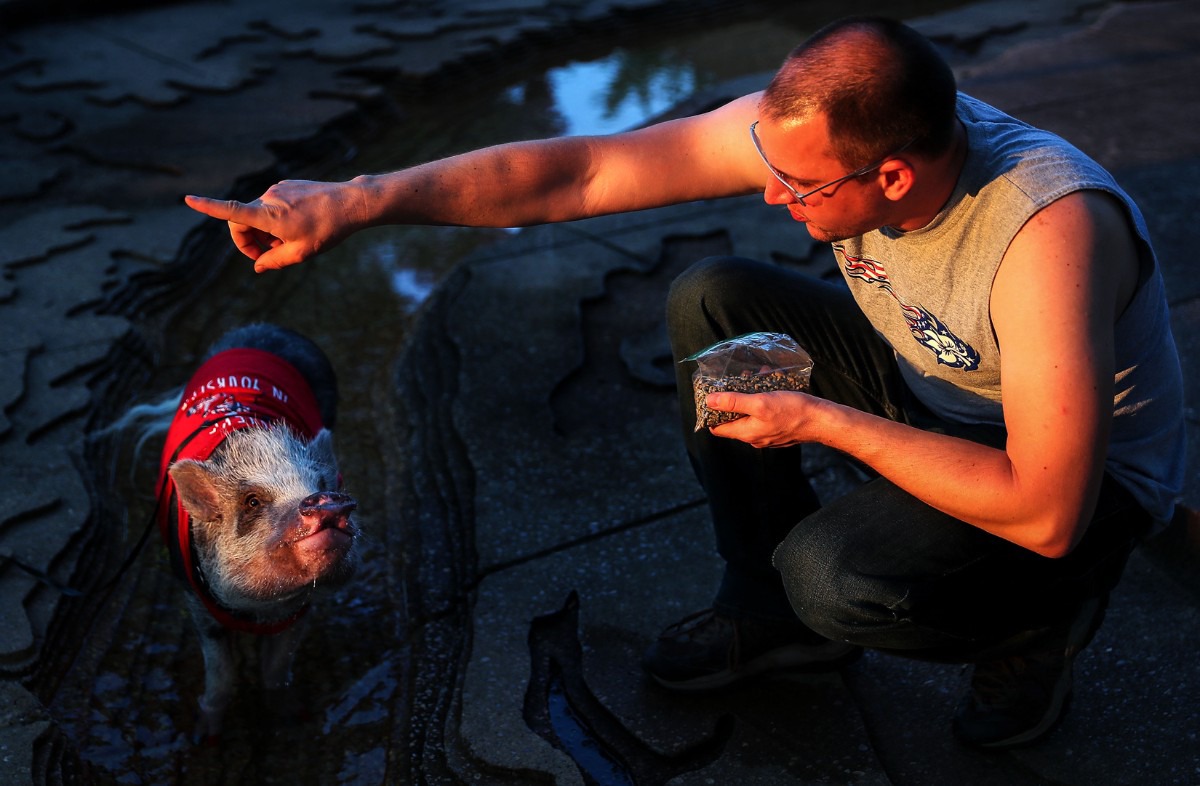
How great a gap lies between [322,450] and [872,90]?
176cm

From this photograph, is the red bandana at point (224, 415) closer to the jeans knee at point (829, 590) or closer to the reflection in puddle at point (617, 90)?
the jeans knee at point (829, 590)

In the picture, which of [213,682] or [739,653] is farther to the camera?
[213,682]

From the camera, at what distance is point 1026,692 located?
94.3 inches

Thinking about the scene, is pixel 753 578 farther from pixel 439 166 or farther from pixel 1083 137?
pixel 1083 137

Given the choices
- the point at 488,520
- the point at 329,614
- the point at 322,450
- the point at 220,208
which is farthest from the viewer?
the point at 488,520

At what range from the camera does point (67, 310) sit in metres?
4.54

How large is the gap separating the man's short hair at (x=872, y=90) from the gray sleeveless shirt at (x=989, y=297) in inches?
5.7

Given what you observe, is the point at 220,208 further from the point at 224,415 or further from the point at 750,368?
the point at 750,368

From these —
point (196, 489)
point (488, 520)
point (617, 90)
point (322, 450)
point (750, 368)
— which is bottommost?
point (617, 90)

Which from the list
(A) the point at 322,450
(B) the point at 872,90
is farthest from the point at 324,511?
(B) the point at 872,90

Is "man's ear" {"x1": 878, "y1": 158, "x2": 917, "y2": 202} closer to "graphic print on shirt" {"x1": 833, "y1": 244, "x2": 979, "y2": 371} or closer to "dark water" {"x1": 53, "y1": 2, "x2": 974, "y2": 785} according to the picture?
"graphic print on shirt" {"x1": 833, "y1": 244, "x2": 979, "y2": 371}

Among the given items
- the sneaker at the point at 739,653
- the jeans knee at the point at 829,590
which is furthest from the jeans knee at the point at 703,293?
the sneaker at the point at 739,653

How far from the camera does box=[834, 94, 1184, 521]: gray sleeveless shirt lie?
2000 millimetres

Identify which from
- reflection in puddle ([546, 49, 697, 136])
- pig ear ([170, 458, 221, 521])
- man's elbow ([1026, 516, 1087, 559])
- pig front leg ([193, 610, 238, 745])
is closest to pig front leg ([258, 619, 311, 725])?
pig front leg ([193, 610, 238, 745])
